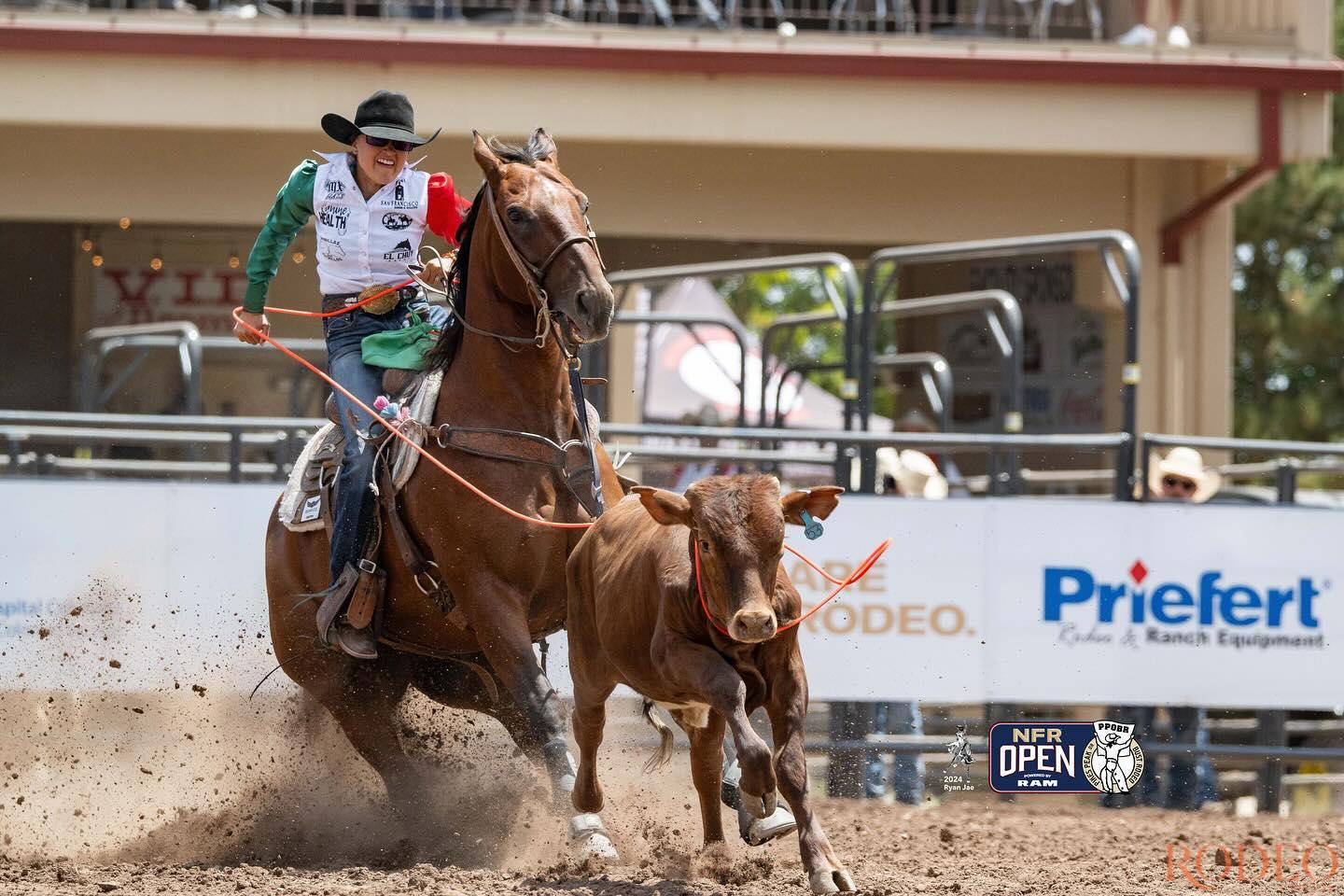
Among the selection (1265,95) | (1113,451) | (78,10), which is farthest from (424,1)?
(1113,451)

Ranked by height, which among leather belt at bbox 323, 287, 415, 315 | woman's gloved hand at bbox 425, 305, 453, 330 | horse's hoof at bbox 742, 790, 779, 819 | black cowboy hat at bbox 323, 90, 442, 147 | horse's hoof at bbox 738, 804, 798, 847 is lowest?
horse's hoof at bbox 738, 804, 798, 847

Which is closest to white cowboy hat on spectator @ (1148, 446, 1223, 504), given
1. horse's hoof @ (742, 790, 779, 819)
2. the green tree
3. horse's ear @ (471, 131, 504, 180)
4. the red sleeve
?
the red sleeve

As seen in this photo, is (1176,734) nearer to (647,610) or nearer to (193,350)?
(647,610)

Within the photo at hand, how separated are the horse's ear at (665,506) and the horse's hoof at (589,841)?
3.92ft

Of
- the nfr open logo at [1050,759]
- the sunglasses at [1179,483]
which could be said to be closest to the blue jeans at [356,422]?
the nfr open logo at [1050,759]

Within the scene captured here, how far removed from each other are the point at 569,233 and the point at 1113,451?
13.1 ft

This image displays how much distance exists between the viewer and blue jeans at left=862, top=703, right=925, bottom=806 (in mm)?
8492

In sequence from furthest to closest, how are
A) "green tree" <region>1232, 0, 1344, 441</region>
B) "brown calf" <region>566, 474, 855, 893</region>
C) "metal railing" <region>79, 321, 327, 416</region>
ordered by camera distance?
"green tree" <region>1232, 0, 1344, 441</region> → "metal railing" <region>79, 321, 327, 416</region> → "brown calf" <region>566, 474, 855, 893</region>

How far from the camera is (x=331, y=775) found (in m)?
7.00

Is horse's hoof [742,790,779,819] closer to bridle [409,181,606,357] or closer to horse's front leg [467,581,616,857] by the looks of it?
horse's front leg [467,581,616,857]

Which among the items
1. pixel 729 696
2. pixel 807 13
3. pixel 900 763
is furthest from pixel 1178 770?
pixel 807 13

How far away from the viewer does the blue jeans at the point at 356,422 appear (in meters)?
6.16

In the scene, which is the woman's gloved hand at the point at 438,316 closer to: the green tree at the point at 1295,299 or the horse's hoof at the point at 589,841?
the horse's hoof at the point at 589,841

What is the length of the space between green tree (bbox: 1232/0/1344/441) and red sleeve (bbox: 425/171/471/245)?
1717 centimetres
